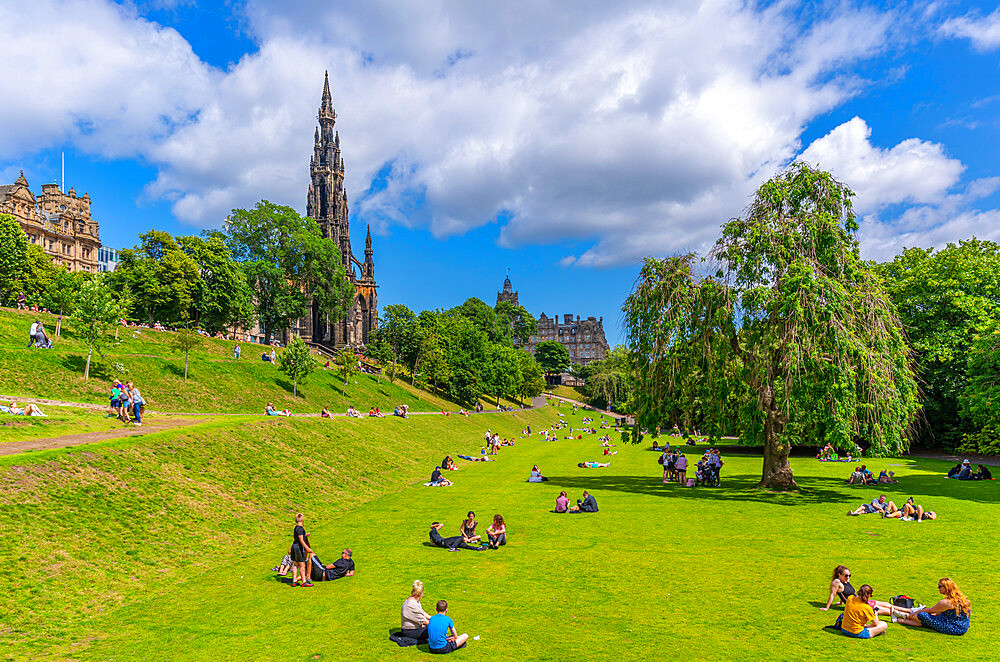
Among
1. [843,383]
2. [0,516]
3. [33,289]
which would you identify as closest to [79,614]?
[0,516]

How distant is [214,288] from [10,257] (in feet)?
60.5

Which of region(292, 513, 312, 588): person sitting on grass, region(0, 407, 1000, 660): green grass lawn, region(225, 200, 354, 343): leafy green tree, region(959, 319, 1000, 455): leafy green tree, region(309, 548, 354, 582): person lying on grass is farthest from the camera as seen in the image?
region(225, 200, 354, 343): leafy green tree

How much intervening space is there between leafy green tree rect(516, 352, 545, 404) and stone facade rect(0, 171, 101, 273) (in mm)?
78478

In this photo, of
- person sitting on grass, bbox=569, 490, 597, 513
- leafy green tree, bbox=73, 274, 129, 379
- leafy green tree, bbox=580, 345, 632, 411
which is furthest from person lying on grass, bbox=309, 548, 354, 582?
leafy green tree, bbox=580, 345, 632, 411

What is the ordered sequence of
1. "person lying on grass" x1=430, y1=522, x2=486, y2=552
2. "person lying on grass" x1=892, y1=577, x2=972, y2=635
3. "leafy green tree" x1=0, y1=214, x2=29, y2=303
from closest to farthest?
"person lying on grass" x1=892, y1=577, x2=972, y2=635 → "person lying on grass" x1=430, y1=522, x2=486, y2=552 → "leafy green tree" x1=0, y1=214, x2=29, y2=303

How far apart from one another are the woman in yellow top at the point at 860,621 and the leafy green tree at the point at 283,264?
2871 inches

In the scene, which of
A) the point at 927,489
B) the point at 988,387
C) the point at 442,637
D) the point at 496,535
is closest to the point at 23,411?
the point at 496,535

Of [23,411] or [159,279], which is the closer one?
[23,411]

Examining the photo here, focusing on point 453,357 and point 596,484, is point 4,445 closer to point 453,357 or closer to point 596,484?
point 596,484

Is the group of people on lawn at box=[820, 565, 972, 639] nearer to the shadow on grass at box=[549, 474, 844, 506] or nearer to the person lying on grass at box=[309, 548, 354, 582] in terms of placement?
the person lying on grass at box=[309, 548, 354, 582]

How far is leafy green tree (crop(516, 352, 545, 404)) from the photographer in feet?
360

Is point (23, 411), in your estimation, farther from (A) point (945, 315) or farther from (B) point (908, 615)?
(A) point (945, 315)

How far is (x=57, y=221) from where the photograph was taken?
96.7 meters

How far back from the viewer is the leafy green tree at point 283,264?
243ft
